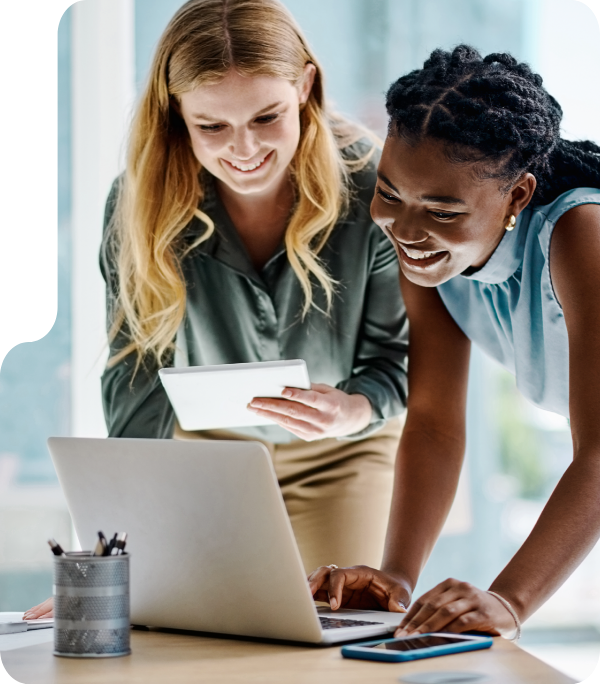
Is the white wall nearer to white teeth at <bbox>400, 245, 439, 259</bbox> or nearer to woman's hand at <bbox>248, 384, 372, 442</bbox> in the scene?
woman's hand at <bbox>248, 384, 372, 442</bbox>

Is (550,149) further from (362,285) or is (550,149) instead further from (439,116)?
(362,285)

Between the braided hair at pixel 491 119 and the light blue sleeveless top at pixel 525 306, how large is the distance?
5 centimetres

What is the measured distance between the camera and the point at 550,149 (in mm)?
1257

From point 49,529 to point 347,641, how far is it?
2082mm

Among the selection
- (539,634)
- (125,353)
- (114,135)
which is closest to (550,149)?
(125,353)

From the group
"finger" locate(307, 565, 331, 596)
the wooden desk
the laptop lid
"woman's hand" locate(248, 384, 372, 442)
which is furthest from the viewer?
"woman's hand" locate(248, 384, 372, 442)

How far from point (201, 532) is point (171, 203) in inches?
38.0

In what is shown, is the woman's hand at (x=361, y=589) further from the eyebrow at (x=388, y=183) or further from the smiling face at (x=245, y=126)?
the smiling face at (x=245, y=126)

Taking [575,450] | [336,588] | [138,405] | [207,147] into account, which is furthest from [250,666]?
[207,147]

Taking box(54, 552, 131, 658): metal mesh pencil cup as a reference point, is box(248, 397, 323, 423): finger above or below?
above

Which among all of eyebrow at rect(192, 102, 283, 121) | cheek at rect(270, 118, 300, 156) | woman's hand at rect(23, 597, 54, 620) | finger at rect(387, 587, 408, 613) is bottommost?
woman's hand at rect(23, 597, 54, 620)

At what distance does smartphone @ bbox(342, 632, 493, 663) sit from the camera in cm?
81

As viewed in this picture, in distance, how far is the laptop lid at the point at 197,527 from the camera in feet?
2.82

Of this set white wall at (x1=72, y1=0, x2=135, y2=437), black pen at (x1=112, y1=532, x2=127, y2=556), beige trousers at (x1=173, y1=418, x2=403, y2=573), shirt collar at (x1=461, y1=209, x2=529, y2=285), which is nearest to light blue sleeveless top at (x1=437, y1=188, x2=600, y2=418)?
shirt collar at (x1=461, y1=209, x2=529, y2=285)
